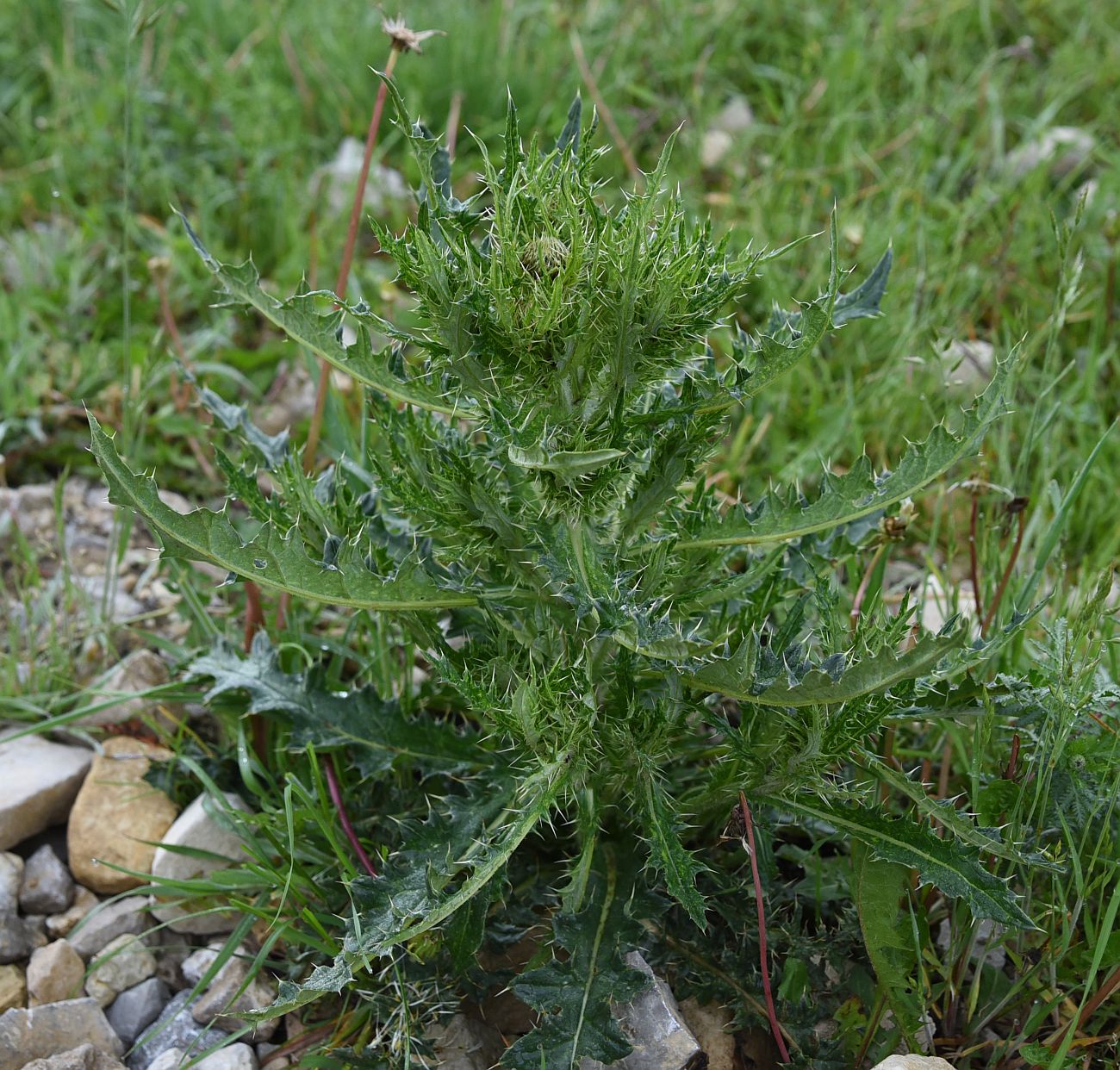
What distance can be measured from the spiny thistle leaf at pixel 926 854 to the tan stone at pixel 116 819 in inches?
50.3

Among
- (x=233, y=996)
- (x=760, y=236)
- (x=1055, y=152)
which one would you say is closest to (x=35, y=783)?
(x=233, y=996)

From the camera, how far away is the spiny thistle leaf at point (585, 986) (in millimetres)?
1850

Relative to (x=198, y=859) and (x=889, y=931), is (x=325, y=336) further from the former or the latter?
(x=889, y=931)

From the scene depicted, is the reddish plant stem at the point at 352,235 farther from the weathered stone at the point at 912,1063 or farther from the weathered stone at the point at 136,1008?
the weathered stone at the point at 912,1063

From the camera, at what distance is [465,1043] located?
6.76ft

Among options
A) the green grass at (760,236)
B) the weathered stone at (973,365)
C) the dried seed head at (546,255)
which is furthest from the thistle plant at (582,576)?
the weathered stone at (973,365)

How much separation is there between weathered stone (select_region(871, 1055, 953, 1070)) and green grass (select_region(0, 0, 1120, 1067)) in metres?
0.22

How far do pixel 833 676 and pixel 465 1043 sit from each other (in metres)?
0.94

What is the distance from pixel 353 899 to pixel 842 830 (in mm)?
829

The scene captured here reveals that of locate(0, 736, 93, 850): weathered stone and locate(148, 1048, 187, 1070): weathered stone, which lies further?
locate(0, 736, 93, 850): weathered stone

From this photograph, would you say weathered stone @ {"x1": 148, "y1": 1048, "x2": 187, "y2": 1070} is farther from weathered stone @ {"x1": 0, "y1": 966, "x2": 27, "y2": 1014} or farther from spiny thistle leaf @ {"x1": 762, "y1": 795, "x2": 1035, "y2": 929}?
spiny thistle leaf @ {"x1": 762, "y1": 795, "x2": 1035, "y2": 929}

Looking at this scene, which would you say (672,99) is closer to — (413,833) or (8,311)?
(8,311)

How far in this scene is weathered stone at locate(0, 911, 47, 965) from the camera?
2.23 metres

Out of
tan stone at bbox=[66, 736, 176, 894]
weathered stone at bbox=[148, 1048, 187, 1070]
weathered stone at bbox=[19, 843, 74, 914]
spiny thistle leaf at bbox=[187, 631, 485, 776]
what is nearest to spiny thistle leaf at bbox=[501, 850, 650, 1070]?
spiny thistle leaf at bbox=[187, 631, 485, 776]
